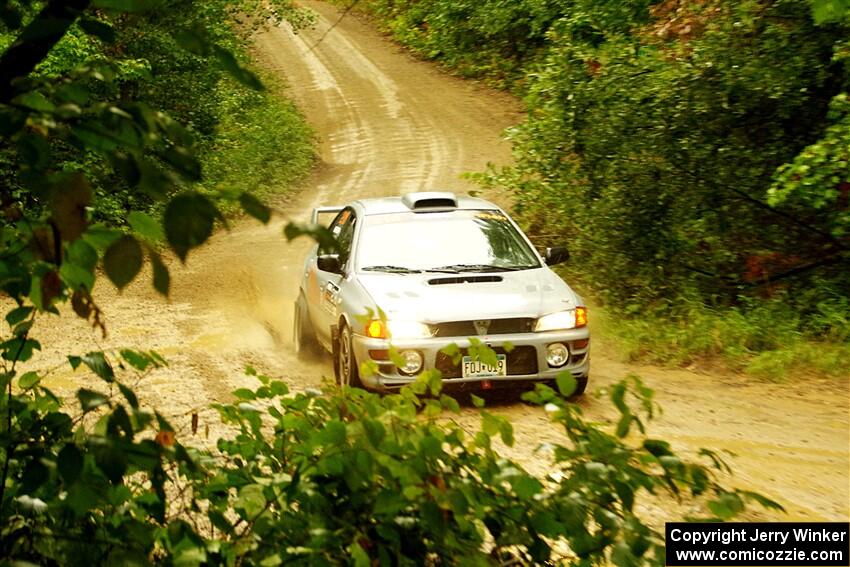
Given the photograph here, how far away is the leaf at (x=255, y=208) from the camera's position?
2.23m

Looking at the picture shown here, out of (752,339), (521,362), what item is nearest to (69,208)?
(521,362)

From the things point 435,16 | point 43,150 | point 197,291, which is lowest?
point 197,291

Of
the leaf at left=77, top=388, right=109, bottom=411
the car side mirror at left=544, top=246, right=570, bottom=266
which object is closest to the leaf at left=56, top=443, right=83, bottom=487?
the leaf at left=77, top=388, right=109, bottom=411

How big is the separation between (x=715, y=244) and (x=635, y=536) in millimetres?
10314

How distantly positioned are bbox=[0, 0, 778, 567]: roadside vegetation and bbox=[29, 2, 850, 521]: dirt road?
32 cm

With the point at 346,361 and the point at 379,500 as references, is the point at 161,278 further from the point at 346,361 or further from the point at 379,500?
the point at 346,361

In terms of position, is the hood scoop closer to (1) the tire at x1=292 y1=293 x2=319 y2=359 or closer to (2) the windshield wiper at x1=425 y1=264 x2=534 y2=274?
(2) the windshield wiper at x1=425 y1=264 x2=534 y2=274

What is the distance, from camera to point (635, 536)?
2.96m

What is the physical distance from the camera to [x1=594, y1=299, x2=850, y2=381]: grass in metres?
10.6

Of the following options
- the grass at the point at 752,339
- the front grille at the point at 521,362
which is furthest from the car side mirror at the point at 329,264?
the grass at the point at 752,339

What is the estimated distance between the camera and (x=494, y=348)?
8.55 meters

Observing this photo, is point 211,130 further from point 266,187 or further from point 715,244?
point 715,244

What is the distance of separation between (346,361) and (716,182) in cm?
571

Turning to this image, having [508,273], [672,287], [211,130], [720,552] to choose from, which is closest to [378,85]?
[211,130]
